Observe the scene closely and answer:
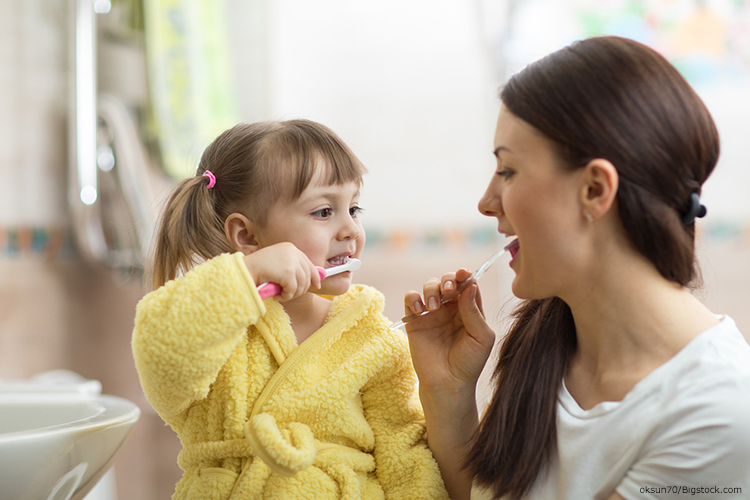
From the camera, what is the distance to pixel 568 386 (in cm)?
79

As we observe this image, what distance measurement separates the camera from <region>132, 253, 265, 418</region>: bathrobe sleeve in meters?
0.71

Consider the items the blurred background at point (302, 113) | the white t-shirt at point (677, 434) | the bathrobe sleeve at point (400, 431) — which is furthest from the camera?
the blurred background at point (302, 113)

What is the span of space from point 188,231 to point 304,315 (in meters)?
0.20

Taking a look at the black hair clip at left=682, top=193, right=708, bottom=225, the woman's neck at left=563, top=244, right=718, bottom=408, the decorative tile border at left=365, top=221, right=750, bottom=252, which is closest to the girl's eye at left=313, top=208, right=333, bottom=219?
the woman's neck at left=563, top=244, right=718, bottom=408

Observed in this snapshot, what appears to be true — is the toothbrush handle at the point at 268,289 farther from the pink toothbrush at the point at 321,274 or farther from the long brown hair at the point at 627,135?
the long brown hair at the point at 627,135

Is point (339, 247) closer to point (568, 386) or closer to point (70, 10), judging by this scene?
point (568, 386)

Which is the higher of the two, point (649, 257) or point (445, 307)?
point (649, 257)

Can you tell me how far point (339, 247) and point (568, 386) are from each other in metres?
0.35

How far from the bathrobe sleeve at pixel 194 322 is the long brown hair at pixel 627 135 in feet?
1.19

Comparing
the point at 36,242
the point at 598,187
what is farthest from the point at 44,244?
the point at 598,187

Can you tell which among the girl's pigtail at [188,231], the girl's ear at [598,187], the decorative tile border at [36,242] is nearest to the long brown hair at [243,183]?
the girl's pigtail at [188,231]

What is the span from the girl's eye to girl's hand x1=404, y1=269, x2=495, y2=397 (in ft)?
0.53

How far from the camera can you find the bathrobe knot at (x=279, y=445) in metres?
0.73

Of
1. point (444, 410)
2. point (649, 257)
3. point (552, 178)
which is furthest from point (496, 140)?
point (444, 410)
